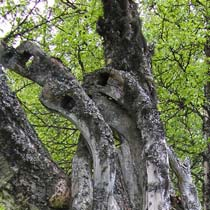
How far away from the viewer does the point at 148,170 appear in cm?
416

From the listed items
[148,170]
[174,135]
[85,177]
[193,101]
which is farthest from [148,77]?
[174,135]

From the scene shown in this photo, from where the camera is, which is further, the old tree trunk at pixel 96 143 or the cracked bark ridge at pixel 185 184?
the cracked bark ridge at pixel 185 184

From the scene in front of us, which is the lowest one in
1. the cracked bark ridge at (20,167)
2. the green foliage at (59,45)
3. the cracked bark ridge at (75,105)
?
the cracked bark ridge at (20,167)

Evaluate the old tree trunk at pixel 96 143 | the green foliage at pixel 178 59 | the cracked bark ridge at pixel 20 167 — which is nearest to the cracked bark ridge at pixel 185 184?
the old tree trunk at pixel 96 143

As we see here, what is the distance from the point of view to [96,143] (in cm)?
391

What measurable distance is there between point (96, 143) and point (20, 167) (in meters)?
0.74

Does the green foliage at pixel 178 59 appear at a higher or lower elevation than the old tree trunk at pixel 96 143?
higher

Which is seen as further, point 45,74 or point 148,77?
point 148,77

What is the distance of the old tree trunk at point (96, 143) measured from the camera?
3.50 metres

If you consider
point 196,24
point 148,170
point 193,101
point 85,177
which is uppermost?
point 196,24

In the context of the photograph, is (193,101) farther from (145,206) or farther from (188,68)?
(145,206)

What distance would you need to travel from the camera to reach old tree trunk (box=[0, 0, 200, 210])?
3498 millimetres

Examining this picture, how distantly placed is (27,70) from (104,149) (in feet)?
3.79

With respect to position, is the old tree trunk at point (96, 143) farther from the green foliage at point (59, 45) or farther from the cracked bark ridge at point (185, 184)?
the green foliage at point (59, 45)
